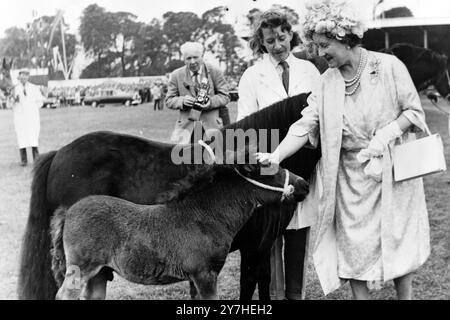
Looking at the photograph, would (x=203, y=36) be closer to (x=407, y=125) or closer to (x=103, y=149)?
(x=103, y=149)

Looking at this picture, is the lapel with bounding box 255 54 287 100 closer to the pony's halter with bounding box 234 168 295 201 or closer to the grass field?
the pony's halter with bounding box 234 168 295 201

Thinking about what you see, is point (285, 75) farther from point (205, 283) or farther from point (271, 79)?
point (205, 283)

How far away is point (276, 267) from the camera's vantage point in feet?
13.1

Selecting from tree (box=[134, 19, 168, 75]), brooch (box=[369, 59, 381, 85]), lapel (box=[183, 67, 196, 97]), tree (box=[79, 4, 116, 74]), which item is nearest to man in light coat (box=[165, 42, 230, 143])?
lapel (box=[183, 67, 196, 97])

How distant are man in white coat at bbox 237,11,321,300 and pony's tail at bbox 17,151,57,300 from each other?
152 centimetres

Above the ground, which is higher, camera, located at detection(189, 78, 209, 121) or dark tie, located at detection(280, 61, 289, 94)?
dark tie, located at detection(280, 61, 289, 94)

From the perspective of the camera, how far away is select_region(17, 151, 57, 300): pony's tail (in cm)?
336

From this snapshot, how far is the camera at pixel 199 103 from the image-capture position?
14.4 ft

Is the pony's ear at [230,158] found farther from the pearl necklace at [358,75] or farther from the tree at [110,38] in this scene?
the tree at [110,38]

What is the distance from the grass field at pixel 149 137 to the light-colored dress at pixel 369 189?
131 centimetres

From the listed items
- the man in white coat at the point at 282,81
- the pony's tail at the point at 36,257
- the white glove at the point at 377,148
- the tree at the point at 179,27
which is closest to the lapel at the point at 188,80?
the tree at the point at 179,27
